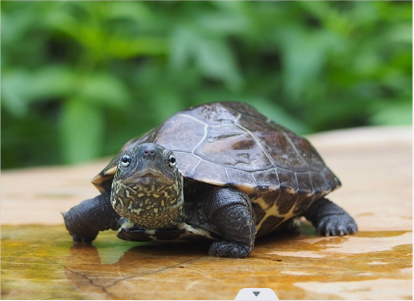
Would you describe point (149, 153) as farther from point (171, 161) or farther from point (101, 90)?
point (101, 90)

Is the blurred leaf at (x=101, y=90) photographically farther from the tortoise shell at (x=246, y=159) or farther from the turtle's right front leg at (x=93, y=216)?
the turtle's right front leg at (x=93, y=216)

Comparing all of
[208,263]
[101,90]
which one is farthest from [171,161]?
[101,90]

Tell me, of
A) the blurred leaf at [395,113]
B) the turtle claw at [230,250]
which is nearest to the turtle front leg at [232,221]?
the turtle claw at [230,250]

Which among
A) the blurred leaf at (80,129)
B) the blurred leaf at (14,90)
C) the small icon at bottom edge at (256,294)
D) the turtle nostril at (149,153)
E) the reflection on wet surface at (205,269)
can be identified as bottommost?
the small icon at bottom edge at (256,294)

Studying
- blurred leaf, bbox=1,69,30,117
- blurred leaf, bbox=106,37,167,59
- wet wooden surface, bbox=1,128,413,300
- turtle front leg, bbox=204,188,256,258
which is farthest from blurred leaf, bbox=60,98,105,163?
turtle front leg, bbox=204,188,256,258

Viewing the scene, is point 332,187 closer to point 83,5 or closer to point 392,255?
point 392,255

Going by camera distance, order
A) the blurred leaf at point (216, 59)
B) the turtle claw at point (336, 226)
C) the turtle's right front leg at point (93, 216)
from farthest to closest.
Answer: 1. the blurred leaf at point (216, 59)
2. the turtle claw at point (336, 226)
3. the turtle's right front leg at point (93, 216)
